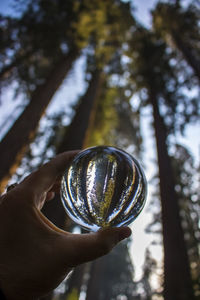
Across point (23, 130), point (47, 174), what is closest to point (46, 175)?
point (47, 174)

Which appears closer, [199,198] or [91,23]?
[91,23]

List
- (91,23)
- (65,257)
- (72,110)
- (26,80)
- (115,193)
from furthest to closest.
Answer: (72,110) → (26,80) → (91,23) → (115,193) → (65,257)

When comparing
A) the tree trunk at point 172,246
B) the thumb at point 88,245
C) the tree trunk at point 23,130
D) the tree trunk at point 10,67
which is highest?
the thumb at point 88,245

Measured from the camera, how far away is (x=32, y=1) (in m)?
9.70

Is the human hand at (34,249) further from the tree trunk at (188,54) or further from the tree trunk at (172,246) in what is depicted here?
the tree trunk at (188,54)

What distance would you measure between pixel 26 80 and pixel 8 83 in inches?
38.1

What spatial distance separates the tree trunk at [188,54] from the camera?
903 centimetres

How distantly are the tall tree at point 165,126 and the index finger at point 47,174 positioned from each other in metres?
5.18

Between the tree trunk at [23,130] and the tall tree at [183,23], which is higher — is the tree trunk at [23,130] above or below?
above

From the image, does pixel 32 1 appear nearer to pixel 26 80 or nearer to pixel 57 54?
pixel 57 54

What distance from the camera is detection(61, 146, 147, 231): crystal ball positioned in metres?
1.21

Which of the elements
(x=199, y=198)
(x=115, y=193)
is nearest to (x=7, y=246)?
(x=115, y=193)

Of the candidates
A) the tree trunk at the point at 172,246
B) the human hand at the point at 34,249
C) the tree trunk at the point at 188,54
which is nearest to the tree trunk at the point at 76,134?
the tree trunk at the point at 172,246

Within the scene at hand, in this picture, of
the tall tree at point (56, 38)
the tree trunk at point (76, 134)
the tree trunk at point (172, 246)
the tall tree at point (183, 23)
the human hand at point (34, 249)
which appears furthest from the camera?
the tall tree at point (183, 23)
